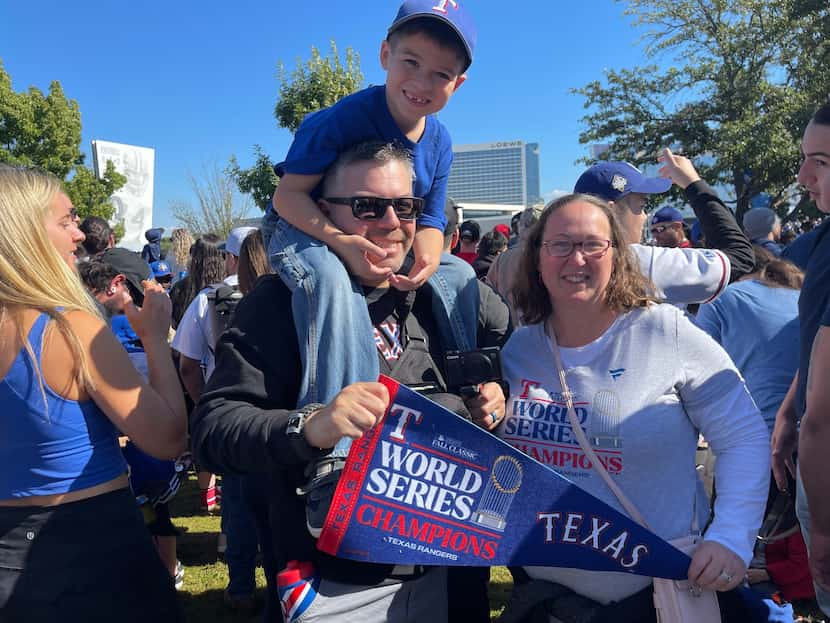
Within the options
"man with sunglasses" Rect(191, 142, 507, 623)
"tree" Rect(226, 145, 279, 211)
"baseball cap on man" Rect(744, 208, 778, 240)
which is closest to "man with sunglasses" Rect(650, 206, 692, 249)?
"baseball cap on man" Rect(744, 208, 778, 240)

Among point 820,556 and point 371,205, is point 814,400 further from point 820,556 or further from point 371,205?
point 371,205

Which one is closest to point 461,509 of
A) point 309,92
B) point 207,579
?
point 207,579

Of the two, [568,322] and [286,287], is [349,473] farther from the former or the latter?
[568,322]

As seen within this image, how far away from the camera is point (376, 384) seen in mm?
1494

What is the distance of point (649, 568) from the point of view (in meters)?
1.65

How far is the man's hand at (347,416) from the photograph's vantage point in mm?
1436

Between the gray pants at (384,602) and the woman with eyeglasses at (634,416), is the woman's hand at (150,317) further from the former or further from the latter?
the woman with eyeglasses at (634,416)

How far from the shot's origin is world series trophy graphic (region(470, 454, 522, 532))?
1624 millimetres

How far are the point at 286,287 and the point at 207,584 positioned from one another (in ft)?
11.7

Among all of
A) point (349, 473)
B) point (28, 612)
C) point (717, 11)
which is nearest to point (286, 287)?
point (349, 473)

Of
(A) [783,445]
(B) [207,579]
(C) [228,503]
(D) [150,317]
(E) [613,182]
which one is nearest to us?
(D) [150,317]

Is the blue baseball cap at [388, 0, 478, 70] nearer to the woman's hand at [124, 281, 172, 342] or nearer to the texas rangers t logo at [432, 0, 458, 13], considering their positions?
the texas rangers t logo at [432, 0, 458, 13]

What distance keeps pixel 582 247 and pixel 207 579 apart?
403 centimetres

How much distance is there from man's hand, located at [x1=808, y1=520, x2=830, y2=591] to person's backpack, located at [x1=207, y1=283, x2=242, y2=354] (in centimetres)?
303
